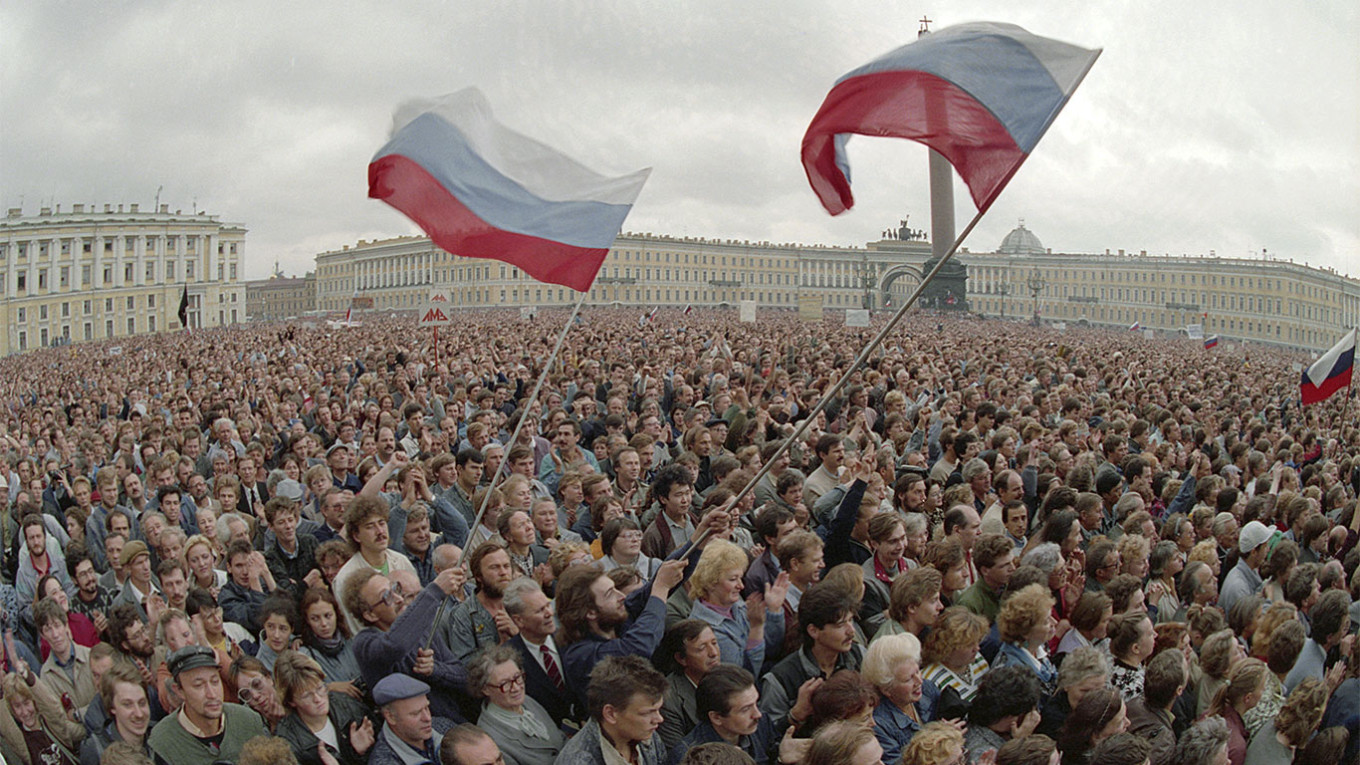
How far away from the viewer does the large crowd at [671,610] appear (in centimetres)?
334

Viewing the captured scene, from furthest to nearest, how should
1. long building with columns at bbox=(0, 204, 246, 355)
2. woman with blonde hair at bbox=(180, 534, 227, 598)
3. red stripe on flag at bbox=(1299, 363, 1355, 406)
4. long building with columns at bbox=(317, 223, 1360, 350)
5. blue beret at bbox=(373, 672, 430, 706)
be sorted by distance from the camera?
long building with columns at bbox=(317, 223, 1360, 350), long building with columns at bbox=(0, 204, 246, 355), red stripe on flag at bbox=(1299, 363, 1355, 406), woman with blonde hair at bbox=(180, 534, 227, 598), blue beret at bbox=(373, 672, 430, 706)

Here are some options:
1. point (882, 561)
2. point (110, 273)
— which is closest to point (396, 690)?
point (882, 561)

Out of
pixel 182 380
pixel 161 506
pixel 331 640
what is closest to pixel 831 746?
pixel 331 640

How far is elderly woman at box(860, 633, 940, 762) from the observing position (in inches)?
133

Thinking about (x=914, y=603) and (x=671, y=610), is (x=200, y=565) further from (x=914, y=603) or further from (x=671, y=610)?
(x=914, y=603)

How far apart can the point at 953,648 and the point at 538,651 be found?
4.85 ft

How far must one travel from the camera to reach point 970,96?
4.47m

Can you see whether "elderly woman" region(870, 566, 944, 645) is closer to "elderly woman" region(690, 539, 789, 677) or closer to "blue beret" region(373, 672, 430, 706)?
"elderly woman" region(690, 539, 789, 677)

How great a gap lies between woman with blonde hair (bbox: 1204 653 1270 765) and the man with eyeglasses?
337 centimetres

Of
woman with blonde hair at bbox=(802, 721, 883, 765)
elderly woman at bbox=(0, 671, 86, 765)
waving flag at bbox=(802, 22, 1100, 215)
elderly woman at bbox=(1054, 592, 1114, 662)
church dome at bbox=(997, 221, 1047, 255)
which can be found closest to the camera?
woman with blonde hair at bbox=(802, 721, 883, 765)

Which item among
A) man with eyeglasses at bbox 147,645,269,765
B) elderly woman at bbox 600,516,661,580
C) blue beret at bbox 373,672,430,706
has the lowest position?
man with eyeglasses at bbox 147,645,269,765

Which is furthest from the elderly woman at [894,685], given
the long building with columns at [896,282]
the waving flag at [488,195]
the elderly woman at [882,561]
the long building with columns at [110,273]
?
the long building with columns at [896,282]

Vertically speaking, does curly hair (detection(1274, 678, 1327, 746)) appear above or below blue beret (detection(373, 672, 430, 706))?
below

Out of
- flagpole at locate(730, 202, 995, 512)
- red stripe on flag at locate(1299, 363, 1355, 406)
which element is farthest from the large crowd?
red stripe on flag at locate(1299, 363, 1355, 406)
